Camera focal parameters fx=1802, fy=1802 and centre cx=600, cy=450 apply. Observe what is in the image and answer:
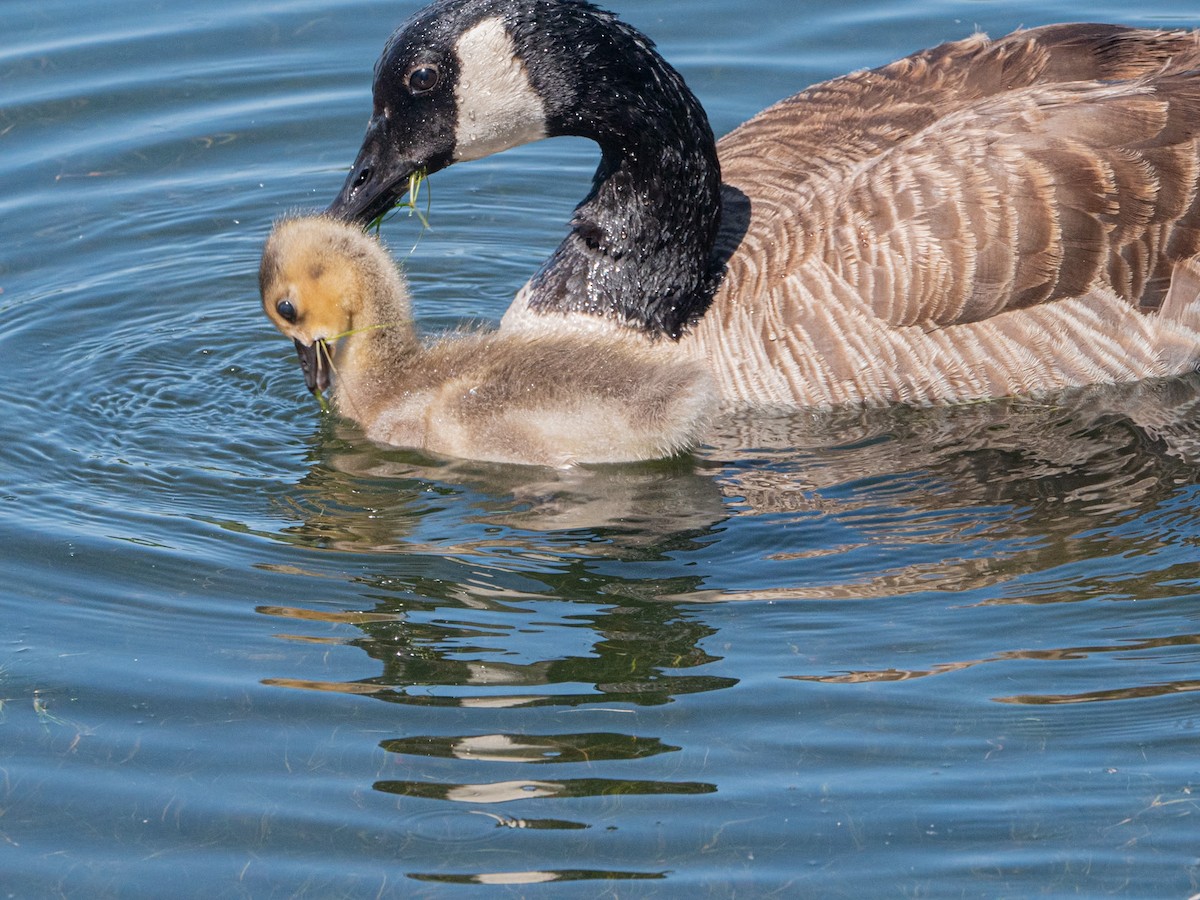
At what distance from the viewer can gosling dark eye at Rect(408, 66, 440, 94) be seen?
8.96 meters

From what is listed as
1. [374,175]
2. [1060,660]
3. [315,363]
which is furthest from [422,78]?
[1060,660]

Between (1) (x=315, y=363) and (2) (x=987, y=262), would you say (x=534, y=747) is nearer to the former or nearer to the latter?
(1) (x=315, y=363)

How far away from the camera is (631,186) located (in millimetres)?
9445

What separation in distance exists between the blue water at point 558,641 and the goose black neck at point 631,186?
889mm

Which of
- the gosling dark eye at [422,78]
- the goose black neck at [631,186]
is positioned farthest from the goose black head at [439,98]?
the goose black neck at [631,186]

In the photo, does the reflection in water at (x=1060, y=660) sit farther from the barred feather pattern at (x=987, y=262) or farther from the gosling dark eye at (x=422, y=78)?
the gosling dark eye at (x=422, y=78)

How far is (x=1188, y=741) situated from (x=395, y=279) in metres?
4.22

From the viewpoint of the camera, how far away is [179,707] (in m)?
6.90

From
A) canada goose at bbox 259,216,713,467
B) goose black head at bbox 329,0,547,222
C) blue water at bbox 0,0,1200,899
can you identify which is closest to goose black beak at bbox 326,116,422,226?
goose black head at bbox 329,0,547,222

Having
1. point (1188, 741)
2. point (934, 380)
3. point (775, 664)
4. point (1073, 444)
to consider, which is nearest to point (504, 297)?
point (934, 380)

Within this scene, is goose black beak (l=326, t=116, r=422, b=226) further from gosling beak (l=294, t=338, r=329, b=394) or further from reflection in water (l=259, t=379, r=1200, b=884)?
reflection in water (l=259, t=379, r=1200, b=884)

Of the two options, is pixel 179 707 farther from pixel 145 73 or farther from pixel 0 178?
pixel 145 73

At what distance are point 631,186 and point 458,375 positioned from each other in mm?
1609

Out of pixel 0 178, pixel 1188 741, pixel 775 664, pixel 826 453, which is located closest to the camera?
pixel 1188 741
